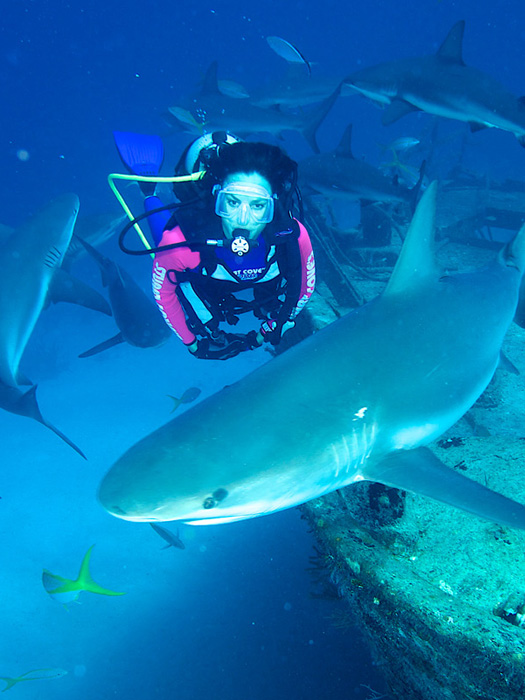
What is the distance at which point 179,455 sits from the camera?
6.62 ft

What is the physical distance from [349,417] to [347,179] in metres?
6.14

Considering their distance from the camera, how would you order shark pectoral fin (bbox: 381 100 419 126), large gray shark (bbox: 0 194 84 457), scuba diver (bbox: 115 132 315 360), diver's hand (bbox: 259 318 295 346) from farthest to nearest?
shark pectoral fin (bbox: 381 100 419 126), large gray shark (bbox: 0 194 84 457), diver's hand (bbox: 259 318 295 346), scuba diver (bbox: 115 132 315 360)

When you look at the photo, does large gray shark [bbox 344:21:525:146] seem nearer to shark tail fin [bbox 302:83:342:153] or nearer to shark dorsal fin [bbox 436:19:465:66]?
shark dorsal fin [bbox 436:19:465:66]

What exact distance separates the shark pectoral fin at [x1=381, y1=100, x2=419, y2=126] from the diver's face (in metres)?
5.87

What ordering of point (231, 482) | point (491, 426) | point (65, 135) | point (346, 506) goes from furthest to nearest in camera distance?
point (65, 135) < point (491, 426) < point (346, 506) < point (231, 482)

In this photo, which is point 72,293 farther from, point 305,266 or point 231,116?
point 231,116

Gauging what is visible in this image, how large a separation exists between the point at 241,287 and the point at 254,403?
2.16 m

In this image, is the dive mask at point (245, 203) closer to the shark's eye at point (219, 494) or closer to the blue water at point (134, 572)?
the shark's eye at point (219, 494)

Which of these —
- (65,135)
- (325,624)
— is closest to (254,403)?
(325,624)

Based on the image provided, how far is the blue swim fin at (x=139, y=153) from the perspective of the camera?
528 centimetres

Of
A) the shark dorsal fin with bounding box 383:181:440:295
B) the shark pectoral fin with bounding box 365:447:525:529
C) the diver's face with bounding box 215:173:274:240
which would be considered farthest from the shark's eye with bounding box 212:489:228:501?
the diver's face with bounding box 215:173:274:240

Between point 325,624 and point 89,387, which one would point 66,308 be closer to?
point 89,387

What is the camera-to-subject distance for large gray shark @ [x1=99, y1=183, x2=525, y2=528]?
193cm

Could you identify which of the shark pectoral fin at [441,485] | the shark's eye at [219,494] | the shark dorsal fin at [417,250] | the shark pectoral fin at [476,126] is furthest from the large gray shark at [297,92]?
the shark's eye at [219,494]
